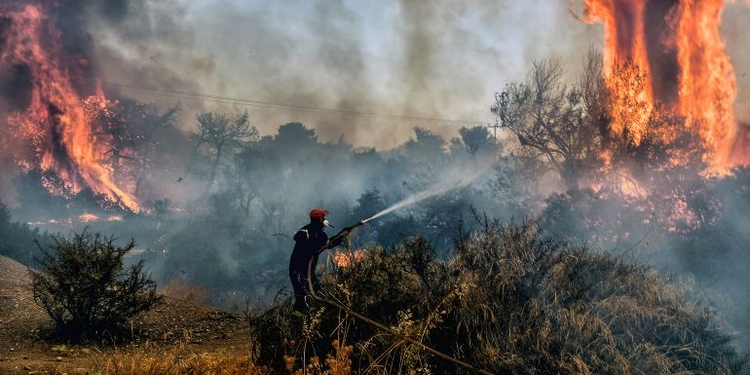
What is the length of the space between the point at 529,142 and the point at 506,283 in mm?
28596

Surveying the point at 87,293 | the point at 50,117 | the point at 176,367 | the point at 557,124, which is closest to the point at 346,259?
the point at 176,367

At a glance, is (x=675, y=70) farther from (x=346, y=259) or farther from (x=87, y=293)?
(x=87, y=293)

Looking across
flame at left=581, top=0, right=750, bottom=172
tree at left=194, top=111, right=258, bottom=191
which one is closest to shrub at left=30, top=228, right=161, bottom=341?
flame at left=581, top=0, right=750, bottom=172

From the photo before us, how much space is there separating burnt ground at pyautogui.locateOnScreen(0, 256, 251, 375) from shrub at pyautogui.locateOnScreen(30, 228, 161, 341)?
15.0 inches

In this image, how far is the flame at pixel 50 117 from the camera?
39.0 metres

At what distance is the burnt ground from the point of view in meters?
7.02

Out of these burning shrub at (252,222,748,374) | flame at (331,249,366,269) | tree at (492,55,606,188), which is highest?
tree at (492,55,606,188)

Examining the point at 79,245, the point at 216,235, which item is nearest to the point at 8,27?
the point at 216,235

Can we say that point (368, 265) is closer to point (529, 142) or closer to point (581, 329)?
point (581, 329)

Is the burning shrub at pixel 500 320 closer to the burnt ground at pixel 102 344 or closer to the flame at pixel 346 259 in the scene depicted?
the flame at pixel 346 259

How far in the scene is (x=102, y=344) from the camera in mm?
8539

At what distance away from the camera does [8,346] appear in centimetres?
818

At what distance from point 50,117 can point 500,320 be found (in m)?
47.4

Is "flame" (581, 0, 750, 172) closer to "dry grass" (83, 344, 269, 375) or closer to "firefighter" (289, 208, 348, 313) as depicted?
"firefighter" (289, 208, 348, 313)
